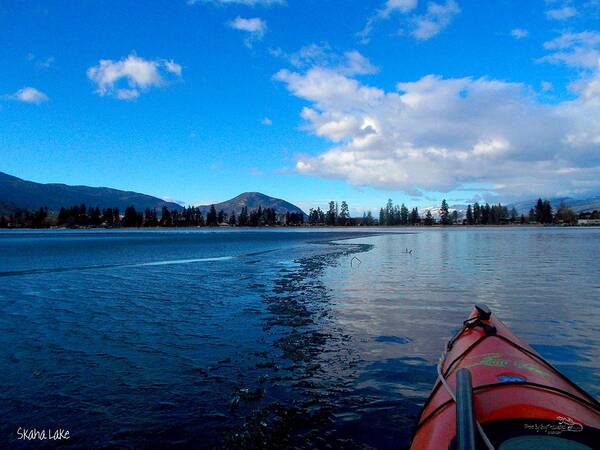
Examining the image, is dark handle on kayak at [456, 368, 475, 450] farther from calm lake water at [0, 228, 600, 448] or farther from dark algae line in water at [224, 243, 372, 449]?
dark algae line in water at [224, 243, 372, 449]

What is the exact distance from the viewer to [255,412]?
7.88 meters

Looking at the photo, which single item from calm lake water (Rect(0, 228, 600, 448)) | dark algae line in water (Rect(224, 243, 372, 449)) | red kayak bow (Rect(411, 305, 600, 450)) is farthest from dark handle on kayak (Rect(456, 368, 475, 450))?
dark algae line in water (Rect(224, 243, 372, 449))

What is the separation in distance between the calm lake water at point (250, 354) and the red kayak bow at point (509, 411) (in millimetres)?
2002

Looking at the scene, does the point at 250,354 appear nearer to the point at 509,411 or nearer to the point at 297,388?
the point at 297,388

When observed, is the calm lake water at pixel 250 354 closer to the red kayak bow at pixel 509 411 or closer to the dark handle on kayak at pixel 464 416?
the red kayak bow at pixel 509 411

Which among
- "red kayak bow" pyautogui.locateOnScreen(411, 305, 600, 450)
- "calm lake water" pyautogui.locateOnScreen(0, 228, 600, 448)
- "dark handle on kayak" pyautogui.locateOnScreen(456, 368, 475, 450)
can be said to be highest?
"dark handle on kayak" pyautogui.locateOnScreen(456, 368, 475, 450)

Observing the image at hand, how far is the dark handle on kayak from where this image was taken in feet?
13.2

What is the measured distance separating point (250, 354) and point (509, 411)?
312 inches

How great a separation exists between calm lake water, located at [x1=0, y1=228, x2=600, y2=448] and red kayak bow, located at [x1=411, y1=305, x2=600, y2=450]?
200 centimetres

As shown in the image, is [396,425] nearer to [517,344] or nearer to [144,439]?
[517,344]

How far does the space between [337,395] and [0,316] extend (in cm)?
1577

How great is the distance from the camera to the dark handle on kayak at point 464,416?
4.02m

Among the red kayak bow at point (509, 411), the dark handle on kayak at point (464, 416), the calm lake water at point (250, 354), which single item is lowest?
the calm lake water at point (250, 354)

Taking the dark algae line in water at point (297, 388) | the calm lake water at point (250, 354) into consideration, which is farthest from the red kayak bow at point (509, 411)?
the dark algae line in water at point (297, 388)
